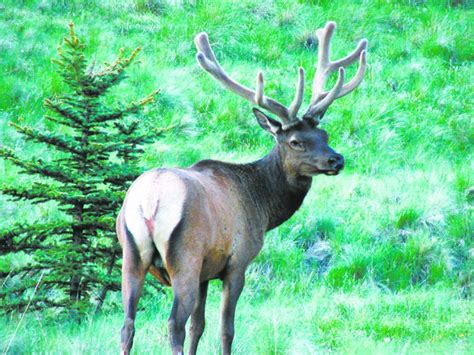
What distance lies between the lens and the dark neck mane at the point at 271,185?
6.92 metres

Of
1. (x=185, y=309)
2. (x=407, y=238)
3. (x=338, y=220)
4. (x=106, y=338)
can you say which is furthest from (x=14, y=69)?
(x=185, y=309)

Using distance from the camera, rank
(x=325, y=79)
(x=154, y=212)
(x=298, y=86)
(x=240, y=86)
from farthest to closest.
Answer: (x=325, y=79), (x=240, y=86), (x=298, y=86), (x=154, y=212)

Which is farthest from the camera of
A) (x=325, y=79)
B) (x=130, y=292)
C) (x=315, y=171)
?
(x=325, y=79)

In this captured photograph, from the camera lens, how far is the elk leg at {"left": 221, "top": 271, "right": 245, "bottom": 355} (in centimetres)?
611

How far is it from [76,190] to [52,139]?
1.42 ft

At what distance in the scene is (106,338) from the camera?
642cm

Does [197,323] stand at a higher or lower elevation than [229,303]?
lower

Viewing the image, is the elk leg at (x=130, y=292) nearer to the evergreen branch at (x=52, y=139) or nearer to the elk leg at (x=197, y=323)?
the elk leg at (x=197, y=323)

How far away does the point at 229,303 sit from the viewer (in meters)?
6.14

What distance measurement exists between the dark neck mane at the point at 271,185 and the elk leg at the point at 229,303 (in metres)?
0.83

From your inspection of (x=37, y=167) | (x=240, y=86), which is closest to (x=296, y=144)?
(x=240, y=86)

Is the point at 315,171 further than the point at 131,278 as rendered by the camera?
Yes

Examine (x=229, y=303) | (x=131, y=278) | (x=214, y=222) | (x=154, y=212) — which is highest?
(x=154, y=212)

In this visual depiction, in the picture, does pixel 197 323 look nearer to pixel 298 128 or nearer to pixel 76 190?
pixel 76 190
